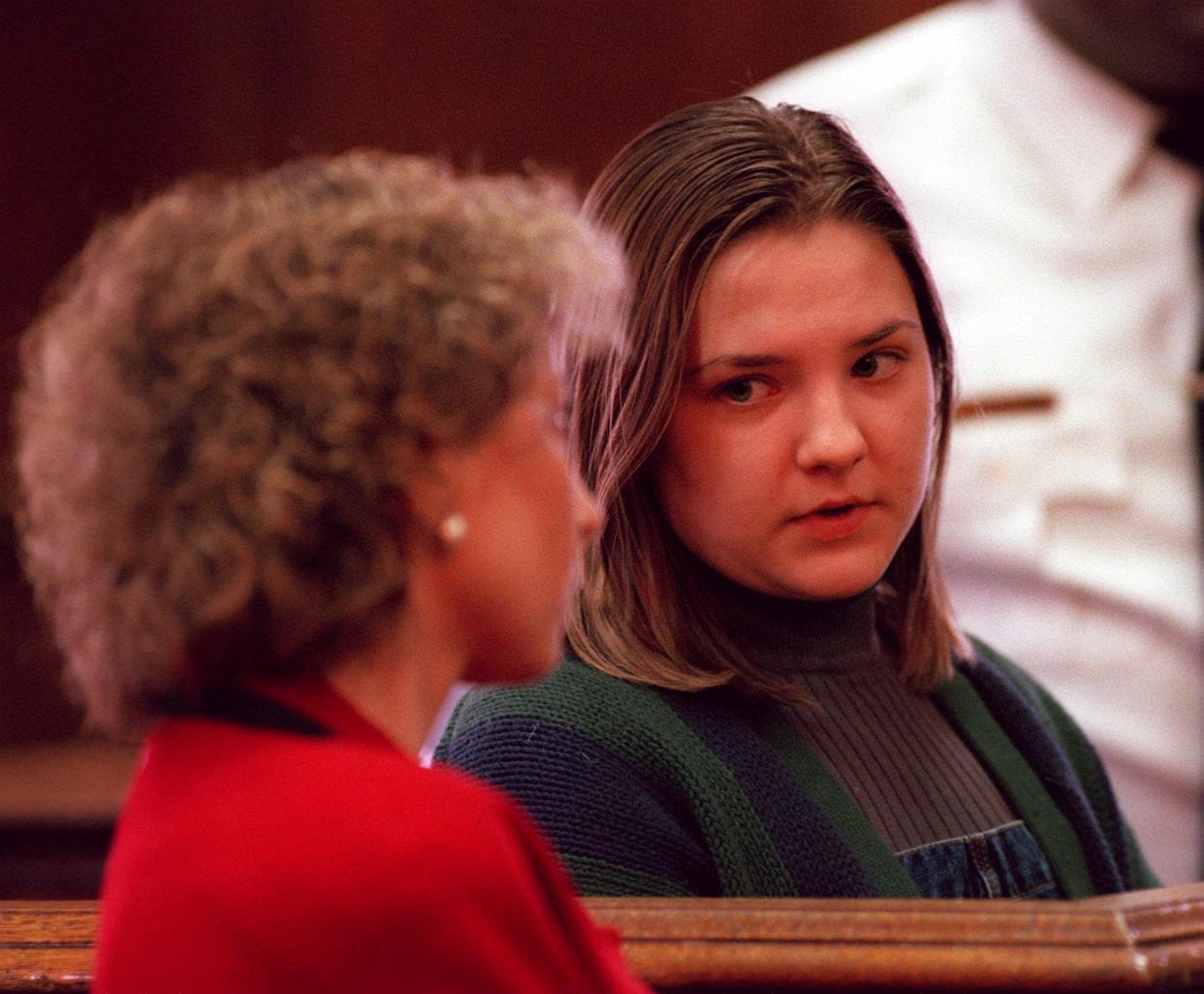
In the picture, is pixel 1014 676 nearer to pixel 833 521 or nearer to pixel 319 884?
pixel 833 521

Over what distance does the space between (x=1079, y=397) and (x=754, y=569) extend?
1.25 meters

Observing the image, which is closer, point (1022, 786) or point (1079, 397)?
point (1022, 786)

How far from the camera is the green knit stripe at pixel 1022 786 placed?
1.29 metres

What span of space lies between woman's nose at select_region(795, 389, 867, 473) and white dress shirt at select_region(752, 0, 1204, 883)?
1.16 metres

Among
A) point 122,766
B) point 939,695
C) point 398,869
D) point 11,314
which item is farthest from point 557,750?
point 11,314

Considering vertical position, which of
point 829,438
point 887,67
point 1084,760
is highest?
point 887,67

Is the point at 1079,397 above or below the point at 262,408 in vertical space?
below

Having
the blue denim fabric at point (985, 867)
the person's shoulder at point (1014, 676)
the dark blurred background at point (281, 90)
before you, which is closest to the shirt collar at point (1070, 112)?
the dark blurred background at point (281, 90)

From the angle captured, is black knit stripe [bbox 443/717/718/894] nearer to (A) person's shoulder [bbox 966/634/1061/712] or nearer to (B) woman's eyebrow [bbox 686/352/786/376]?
(B) woman's eyebrow [bbox 686/352/786/376]

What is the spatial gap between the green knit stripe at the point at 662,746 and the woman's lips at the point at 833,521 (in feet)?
0.52

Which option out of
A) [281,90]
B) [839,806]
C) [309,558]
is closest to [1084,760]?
[839,806]

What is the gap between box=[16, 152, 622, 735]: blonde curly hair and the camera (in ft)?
2.41

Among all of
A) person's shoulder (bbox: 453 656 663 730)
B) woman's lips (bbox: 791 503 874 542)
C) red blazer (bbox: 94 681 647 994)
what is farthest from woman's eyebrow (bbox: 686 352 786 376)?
red blazer (bbox: 94 681 647 994)

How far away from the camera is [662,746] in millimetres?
1164
